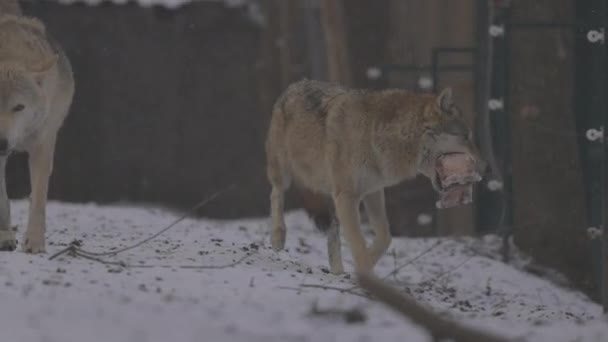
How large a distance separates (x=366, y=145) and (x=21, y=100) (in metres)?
2.27

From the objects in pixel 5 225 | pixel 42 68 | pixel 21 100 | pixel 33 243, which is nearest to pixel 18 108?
pixel 21 100

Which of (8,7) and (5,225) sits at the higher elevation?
(8,7)

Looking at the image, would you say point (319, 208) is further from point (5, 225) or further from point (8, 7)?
point (8, 7)

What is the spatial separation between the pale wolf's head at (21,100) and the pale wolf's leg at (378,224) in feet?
7.90

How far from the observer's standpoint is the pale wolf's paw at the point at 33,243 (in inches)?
315

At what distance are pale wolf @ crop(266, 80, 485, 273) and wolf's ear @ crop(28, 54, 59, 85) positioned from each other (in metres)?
1.94

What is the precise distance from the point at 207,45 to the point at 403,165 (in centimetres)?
1019

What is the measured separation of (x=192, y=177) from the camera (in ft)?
57.8

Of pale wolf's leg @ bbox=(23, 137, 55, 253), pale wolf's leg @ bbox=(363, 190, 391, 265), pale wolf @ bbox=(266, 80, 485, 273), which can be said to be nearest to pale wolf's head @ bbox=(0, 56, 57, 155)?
pale wolf's leg @ bbox=(23, 137, 55, 253)

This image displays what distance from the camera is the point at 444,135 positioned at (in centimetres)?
831

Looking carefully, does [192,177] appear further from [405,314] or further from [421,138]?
[405,314]

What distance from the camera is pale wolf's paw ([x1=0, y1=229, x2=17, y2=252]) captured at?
820 centimetres

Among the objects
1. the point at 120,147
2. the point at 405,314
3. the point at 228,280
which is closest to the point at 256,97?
the point at 120,147

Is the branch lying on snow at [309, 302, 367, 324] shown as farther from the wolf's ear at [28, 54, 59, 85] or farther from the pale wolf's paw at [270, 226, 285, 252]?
the pale wolf's paw at [270, 226, 285, 252]
